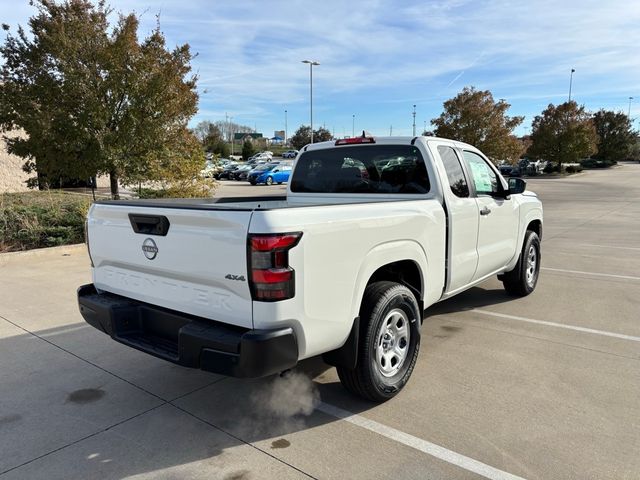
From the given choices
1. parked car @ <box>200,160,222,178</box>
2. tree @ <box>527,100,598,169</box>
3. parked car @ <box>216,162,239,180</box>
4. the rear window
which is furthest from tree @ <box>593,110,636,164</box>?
the rear window

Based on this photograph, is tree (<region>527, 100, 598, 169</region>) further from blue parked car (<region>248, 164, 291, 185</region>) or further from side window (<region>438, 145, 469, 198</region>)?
side window (<region>438, 145, 469, 198</region>)

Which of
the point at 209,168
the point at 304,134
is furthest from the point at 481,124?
the point at 304,134

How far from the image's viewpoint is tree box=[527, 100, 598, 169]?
4438 centimetres

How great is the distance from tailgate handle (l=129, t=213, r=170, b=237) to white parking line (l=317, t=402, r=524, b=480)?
1696mm

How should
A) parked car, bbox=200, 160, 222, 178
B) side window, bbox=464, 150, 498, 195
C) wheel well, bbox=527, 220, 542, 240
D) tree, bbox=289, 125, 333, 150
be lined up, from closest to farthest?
side window, bbox=464, 150, 498, 195 → wheel well, bbox=527, 220, 542, 240 → parked car, bbox=200, 160, 222, 178 → tree, bbox=289, 125, 333, 150

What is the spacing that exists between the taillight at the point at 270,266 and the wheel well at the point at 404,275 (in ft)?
3.52

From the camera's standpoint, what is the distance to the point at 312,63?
42688mm

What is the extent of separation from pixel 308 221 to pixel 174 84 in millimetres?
9800

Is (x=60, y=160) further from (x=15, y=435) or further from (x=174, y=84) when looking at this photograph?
(x=15, y=435)

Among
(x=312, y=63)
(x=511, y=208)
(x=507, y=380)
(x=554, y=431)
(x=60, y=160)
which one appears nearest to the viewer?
(x=554, y=431)

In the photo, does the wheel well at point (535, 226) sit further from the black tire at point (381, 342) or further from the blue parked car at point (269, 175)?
the blue parked car at point (269, 175)

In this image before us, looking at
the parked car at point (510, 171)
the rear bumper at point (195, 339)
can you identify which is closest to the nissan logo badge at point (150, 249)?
the rear bumper at point (195, 339)

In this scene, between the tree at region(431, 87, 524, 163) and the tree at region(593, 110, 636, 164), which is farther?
the tree at region(593, 110, 636, 164)

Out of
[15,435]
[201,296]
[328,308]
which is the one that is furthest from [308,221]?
[15,435]
